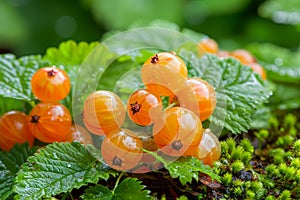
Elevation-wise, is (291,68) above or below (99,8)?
below

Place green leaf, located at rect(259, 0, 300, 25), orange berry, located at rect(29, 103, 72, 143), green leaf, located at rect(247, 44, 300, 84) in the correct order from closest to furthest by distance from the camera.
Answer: orange berry, located at rect(29, 103, 72, 143) → green leaf, located at rect(247, 44, 300, 84) → green leaf, located at rect(259, 0, 300, 25)

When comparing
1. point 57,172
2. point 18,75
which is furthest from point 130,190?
point 18,75

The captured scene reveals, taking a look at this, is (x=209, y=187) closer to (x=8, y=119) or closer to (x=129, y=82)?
(x=129, y=82)

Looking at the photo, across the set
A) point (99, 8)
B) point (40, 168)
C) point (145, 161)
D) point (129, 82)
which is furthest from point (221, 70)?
point (99, 8)

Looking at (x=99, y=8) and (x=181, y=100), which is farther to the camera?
(x=99, y=8)

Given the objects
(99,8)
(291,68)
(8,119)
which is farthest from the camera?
(99,8)

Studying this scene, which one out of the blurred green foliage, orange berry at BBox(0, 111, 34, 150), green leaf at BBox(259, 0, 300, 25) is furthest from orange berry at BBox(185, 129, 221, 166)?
the blurred green foliage

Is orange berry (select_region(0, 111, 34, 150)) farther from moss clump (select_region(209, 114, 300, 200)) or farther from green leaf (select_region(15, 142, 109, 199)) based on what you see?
moss clump (select_region(209, 114, 300, 200))
